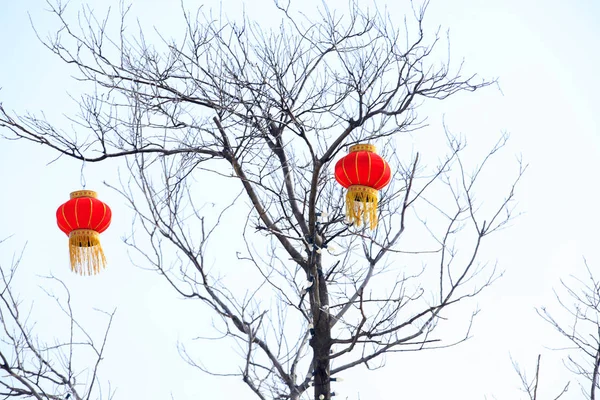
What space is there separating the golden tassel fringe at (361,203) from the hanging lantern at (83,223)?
1.41m

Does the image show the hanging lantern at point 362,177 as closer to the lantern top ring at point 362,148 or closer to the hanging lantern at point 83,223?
the lantern top ring at point 362,148

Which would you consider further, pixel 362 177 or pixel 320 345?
pixel 320 345

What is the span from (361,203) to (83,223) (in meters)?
1.54

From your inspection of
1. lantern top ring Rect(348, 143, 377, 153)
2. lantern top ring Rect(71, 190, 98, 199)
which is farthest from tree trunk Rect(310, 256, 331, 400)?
lantern top ring Rect(71, 190, 98, 199)

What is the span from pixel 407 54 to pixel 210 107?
1092 mm

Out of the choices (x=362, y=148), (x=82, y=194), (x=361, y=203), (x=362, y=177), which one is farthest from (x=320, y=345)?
(x=82, y=194)

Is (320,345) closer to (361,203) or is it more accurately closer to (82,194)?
(361,203)

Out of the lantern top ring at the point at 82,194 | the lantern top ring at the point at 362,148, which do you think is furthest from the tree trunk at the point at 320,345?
the lantern top ring at the point at 82,194

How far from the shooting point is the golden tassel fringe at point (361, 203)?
512cm

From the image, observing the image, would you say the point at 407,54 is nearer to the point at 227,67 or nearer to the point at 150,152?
the point at 227,67

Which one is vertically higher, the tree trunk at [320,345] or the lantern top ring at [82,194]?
the lantern top ring at [82,194]

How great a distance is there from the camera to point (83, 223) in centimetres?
555

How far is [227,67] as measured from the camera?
546 cm

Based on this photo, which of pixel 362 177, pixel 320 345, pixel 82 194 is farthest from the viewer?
pixel 82 194
